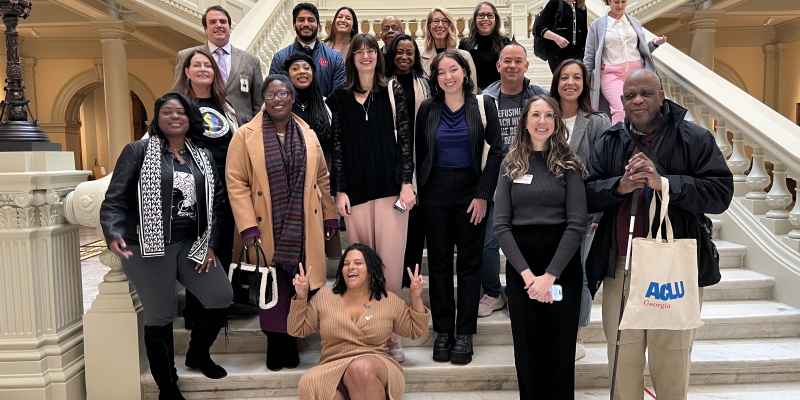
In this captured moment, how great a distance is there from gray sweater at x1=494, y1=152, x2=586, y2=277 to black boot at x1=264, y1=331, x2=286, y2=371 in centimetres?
148

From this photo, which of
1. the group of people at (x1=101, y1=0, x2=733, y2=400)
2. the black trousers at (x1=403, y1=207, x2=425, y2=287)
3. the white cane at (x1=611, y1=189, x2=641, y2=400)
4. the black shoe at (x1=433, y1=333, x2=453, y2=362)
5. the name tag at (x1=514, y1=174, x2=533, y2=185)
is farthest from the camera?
the black trousers at (x1=403, y1=207, x2=425, y2=287)

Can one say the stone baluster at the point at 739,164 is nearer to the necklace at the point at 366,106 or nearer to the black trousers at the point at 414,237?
the black trousers at the point at 414,237

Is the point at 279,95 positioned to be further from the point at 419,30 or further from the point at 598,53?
the point at 419,30

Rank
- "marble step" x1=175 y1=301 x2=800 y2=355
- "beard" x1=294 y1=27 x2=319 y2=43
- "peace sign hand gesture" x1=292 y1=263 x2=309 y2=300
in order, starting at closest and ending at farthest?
"peace sign hand gesture" x1=292 y1=263 x2=309 y2=300
"marble step" x1=175 y1=301 x2=800 y2=355
"beard" x1=294 y1=27 x2=319 y2=43

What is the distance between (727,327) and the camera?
3855mm

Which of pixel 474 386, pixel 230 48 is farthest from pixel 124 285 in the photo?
pixel 474 386

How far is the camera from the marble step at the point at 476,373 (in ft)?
11.1

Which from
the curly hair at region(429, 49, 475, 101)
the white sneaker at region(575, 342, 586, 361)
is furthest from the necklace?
the white sneaker at region(575, 342, 586, 361)

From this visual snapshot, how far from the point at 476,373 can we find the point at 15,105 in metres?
3.09

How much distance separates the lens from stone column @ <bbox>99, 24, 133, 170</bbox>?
10.8 metres

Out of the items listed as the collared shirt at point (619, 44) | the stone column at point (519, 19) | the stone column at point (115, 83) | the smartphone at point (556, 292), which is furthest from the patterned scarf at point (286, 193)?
the stone column at point (115, 83)

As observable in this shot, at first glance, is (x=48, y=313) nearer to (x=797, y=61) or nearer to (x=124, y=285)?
(x=124, y=285)

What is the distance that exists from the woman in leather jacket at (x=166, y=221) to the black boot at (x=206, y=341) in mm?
106

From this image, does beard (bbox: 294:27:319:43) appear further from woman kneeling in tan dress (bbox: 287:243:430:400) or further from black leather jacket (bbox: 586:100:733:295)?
black leather jacket (bbox: 586:100:733:295)
